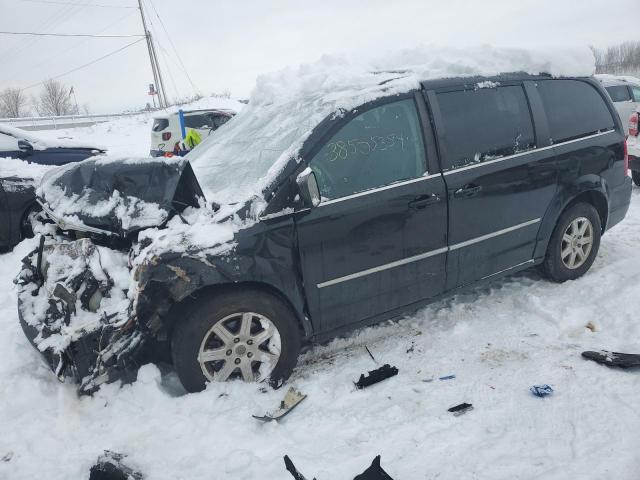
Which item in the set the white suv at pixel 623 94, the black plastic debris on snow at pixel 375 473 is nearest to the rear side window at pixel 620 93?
the white suv at pixel 623 94

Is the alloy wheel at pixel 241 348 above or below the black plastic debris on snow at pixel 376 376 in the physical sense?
above

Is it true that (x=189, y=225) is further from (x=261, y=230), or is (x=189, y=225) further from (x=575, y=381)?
(x=575, y=381)

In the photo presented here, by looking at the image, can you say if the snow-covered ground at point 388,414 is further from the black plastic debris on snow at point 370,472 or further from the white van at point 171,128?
the white van at point 171,128

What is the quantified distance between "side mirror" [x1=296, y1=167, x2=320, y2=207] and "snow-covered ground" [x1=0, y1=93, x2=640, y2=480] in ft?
3.97

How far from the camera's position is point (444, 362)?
3078 mm

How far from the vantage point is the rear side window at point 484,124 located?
10.6ft

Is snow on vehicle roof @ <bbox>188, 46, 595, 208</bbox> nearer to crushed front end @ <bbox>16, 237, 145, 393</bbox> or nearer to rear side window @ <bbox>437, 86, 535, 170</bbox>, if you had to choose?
rear side window @ <bbox>437, 86, 535, 170</bbox>

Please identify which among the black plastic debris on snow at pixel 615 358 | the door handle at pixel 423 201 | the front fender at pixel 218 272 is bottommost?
the black plastic debris on snow at pixel 615 358

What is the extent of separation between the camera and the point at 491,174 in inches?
131

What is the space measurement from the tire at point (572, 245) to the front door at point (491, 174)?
1.08 feet

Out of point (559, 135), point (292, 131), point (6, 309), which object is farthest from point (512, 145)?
point (6, 309)

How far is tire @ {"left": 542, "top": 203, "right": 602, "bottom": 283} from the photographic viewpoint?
394cm

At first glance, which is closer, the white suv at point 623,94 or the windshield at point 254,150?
the windshield at point 254,150

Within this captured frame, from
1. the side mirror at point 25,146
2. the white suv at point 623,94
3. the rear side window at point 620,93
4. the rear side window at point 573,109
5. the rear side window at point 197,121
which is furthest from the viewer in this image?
the rear side window at point 197,121
